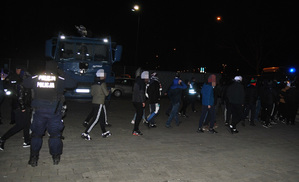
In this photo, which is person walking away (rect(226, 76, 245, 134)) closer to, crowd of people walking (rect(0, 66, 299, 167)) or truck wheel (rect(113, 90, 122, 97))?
crowd of people walking (rect(0, 66, 299, 167))

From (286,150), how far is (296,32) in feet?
84.5

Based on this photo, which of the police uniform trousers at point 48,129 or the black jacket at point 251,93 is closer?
the police uniform trousers at point 48,129

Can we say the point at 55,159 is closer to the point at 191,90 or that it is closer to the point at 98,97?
the point at 98,97

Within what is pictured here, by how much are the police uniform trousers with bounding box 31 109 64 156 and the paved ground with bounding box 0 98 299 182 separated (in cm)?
33

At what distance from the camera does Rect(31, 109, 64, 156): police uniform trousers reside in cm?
477

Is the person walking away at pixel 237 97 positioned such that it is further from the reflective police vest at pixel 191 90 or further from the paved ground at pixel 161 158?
the reflective police vest at pixel 191 90

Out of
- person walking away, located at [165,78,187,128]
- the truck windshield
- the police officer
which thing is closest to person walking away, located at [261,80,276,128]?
person walking away, located at [165,78,187,128]

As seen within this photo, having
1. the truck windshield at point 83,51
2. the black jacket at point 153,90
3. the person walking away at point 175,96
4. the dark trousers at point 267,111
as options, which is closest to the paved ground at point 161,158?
the person walking away at point 175,96

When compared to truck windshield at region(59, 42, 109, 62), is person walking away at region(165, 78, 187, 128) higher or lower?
lower

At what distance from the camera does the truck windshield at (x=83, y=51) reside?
37.6ft

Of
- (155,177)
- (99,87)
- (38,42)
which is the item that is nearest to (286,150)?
(155,177)

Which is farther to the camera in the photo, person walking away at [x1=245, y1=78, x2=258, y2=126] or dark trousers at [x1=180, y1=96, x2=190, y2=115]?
dark trousers at [x1=180, y1=96, x2=190, y2=115]

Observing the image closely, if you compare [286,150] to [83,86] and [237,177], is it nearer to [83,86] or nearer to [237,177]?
[237,177]

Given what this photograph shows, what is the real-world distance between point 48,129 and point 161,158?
7.84 ft
